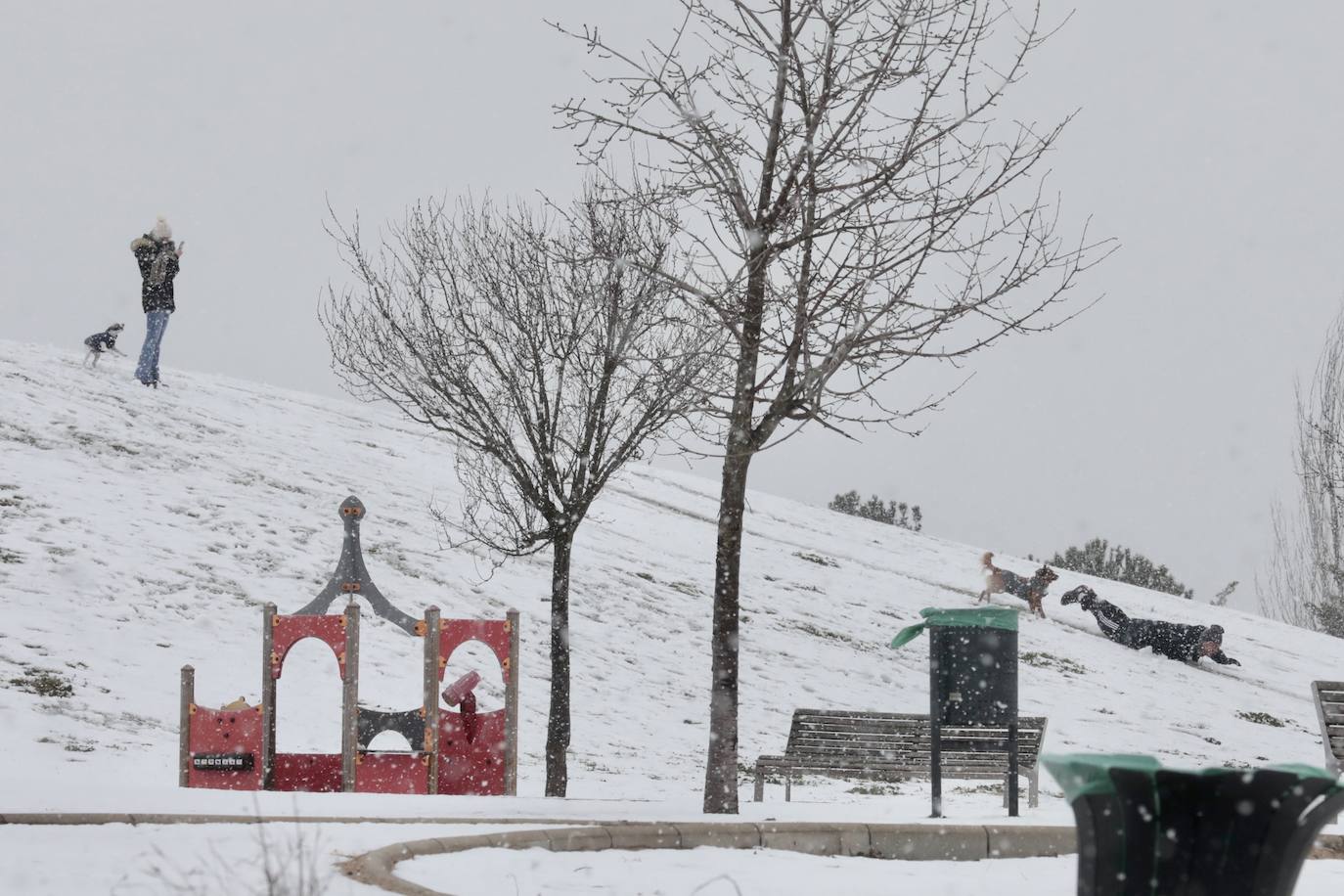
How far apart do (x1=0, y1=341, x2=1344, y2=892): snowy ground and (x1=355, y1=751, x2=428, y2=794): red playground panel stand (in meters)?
1.35

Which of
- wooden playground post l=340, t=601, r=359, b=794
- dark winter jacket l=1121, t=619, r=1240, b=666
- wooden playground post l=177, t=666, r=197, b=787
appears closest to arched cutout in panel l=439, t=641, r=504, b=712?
wooden playground post l=340, t=601, r=359, b=794

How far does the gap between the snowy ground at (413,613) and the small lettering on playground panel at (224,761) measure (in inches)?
18.3

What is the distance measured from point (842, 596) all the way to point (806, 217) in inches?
642

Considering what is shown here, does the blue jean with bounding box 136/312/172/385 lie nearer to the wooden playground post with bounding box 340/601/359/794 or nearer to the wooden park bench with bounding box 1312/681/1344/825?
the wooden playground post with bounding box 340/601/359/794

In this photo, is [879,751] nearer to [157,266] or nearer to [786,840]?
[786,840]

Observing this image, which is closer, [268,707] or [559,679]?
[268,707]

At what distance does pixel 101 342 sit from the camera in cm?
2494

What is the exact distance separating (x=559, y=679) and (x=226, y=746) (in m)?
2.95

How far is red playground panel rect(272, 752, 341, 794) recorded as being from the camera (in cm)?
1077

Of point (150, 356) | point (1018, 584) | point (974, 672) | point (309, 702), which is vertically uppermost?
point (150, 356)

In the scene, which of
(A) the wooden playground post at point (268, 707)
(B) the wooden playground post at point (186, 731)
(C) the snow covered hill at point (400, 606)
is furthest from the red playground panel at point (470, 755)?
(B) the wooden playground post at point (186, 731)

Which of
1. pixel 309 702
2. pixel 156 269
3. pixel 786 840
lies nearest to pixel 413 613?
pixel 309 702

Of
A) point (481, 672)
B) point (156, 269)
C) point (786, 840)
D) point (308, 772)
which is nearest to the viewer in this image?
point (786, 840)

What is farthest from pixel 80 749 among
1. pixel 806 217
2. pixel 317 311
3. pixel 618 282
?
pixel 806 217
